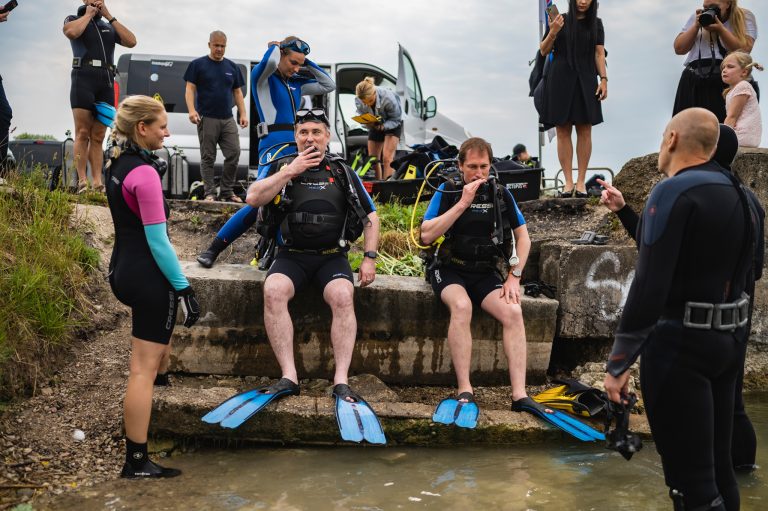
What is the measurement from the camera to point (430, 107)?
11.7 meters

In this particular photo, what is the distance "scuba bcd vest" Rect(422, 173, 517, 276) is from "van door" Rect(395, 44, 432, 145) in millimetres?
5865

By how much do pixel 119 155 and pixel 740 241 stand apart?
299 centimetres

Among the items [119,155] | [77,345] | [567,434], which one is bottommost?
[567,434]

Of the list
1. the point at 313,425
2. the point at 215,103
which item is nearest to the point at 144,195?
the point at 313,425

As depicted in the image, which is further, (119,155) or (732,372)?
(119,155)

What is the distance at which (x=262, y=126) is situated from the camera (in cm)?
680

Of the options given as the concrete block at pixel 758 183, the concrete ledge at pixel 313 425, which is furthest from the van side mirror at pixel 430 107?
the concrete ledge at pixel 313 425

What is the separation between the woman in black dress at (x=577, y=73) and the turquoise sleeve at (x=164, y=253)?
4513 millimetres

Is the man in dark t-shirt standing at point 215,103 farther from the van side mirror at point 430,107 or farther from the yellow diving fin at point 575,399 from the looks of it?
the yellow diving fin at point 575,399

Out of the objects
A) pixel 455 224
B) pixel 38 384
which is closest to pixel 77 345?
pixel 38 384

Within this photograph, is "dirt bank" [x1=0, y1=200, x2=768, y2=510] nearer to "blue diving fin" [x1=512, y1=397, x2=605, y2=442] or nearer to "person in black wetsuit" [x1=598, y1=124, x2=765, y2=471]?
"blue diving fin" [x1=512, y1=397, x2=605, y2=442]

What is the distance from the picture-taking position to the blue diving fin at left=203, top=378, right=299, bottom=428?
4410mm

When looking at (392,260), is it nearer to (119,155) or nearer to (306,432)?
(306,432)

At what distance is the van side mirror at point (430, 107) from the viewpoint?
38.4 feet
